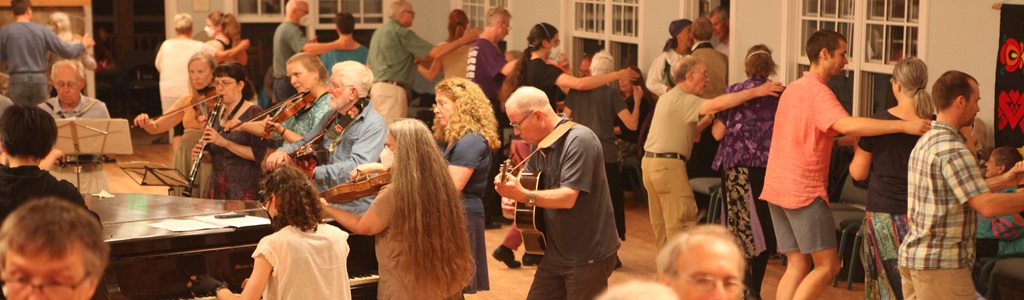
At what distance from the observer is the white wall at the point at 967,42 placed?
6898mm

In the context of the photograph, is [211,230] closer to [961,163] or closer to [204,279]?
[204,279]

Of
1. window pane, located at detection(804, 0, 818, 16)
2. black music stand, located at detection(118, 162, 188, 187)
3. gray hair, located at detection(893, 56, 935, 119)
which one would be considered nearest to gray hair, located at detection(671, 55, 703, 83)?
window pane, located at detection(804, 0, 818, 16)

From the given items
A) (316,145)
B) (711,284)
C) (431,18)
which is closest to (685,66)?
(316,145)

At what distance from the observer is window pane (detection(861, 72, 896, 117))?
7.88 meters

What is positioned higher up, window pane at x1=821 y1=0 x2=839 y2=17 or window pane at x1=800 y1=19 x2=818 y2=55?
window pane at x1=821 y1=0 x2=839 y2=17

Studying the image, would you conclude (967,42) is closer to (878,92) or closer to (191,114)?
(878,92)

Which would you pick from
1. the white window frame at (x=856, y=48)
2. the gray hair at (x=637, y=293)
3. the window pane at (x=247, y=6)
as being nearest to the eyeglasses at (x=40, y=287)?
the gray hair at (x=637, y=293)

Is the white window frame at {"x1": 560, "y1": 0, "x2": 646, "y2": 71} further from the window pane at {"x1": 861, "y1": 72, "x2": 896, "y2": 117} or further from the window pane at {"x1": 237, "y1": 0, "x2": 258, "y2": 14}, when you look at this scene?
the window pane at {"x1": 237, "y1": 0, "x2": 258, "y2": 14}

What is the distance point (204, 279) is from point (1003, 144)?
4243 millimetres

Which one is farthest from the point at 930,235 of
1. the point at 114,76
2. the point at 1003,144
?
the point at 114,76

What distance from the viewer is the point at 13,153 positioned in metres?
4.35

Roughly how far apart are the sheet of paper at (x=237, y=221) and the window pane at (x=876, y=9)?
427cm

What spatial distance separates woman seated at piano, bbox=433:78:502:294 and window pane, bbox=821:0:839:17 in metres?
3.68

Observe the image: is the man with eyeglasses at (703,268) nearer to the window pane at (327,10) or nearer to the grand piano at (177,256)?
the grand piano at (177,256)
